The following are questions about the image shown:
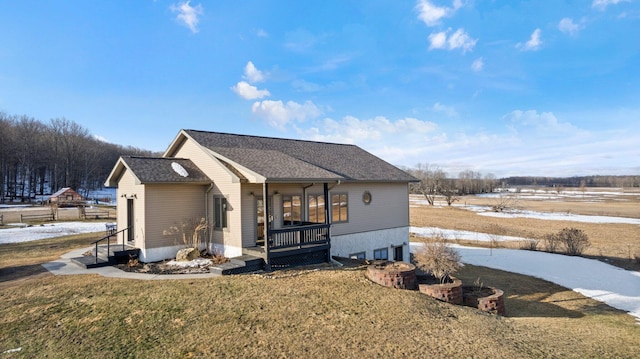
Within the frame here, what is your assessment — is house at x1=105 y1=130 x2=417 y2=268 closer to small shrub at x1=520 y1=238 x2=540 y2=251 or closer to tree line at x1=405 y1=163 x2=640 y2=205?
tree line at x1=405 y1=163 x2=640 y2=205

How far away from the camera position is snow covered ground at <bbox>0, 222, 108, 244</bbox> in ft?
62.3

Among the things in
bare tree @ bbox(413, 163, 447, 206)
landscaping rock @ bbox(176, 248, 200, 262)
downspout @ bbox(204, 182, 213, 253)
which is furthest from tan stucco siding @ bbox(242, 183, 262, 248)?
bare tree @ bbox(413, 163, 447, 206)

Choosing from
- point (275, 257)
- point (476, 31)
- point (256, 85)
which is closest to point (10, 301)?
point (275, 257)

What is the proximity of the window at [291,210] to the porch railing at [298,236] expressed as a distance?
3.61 feet

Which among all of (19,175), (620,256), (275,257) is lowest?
(620,256)

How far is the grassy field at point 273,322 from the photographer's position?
602 centimetres

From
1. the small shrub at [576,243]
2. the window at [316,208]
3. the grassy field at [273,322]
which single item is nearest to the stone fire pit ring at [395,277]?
the grassy field at [273,322]

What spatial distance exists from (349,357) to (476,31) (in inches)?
616

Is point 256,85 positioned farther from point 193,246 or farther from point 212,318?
point 212,318

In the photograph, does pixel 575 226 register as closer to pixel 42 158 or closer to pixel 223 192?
pixel 223 192

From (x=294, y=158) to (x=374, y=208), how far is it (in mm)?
4326

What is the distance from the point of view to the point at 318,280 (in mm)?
9758

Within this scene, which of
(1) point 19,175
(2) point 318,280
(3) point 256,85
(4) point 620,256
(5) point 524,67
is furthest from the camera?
(1) point 19,175

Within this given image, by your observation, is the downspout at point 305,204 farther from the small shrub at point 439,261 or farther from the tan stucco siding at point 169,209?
the small shrub at point 439,261
